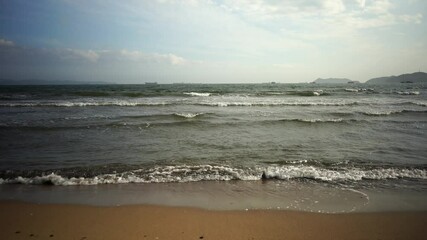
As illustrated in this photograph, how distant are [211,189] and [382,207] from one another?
352 centimetres

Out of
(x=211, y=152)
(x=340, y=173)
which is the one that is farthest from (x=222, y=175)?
(x=340, y=173)

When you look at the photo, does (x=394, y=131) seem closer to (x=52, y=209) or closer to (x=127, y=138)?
(x=127, y=138)

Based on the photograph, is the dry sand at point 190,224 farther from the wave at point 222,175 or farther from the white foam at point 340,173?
the white foam at point 340,173

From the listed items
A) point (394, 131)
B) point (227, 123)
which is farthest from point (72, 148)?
point (394, 131)

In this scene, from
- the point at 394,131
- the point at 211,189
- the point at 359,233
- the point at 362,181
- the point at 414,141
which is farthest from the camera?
the point at 394,131

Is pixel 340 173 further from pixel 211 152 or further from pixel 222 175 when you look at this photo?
pixel 211 152

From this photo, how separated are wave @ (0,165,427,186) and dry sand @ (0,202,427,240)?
1.49 meters

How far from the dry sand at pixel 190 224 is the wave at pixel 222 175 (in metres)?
1.49

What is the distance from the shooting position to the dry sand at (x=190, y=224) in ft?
14.5

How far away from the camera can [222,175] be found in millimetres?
7320

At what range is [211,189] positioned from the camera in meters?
6.46

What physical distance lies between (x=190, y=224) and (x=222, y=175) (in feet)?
8.80

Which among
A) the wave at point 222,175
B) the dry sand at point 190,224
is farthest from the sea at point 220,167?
the dry sand at point 190,224

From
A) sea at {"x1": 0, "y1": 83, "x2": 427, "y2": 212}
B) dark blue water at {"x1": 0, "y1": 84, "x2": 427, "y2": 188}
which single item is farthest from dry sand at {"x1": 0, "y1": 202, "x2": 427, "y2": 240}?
dark blue water at {"x1": 0, "y1": 84, "x2": 427, "y2": 188}
